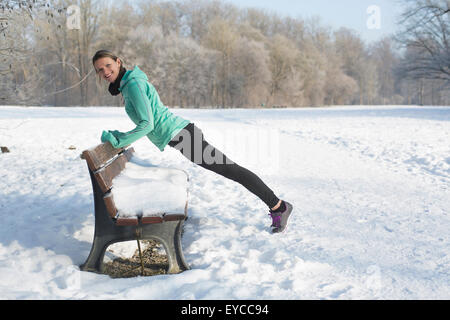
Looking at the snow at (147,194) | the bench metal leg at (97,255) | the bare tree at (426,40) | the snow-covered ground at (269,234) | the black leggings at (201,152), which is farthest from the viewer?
the bare tree at (426,40)

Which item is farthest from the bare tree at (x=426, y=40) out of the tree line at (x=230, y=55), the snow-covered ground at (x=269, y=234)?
the snow-covered ground at (x=269, y=234)

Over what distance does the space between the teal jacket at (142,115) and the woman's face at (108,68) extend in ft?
0.28

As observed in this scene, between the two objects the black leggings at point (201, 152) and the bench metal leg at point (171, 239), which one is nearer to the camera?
the bench metal leg at point (171, 239)

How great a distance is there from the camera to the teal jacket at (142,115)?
279cm

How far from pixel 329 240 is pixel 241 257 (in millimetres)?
922

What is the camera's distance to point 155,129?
3.07 meters

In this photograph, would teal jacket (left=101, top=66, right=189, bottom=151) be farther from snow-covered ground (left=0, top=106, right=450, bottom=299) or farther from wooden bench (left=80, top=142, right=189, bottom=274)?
snow-covered ground (left=0, top=106, right=450, bottom=299)

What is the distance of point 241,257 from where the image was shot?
2.96 metres

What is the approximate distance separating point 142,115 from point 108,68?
484 mm

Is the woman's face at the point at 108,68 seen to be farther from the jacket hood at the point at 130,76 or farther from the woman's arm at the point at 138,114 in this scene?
the woman's arm at the point at 138,114

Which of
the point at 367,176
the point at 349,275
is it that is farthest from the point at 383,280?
the point at 367,176

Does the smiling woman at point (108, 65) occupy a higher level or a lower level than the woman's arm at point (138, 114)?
higher

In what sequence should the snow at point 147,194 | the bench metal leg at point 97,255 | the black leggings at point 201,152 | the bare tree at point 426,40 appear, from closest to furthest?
the snow at point 147,194
the bench metal leg at point 97,255
the black leggings at point 201,152
the bare tree at point 426,40

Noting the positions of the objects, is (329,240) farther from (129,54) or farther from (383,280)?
(129,54)
